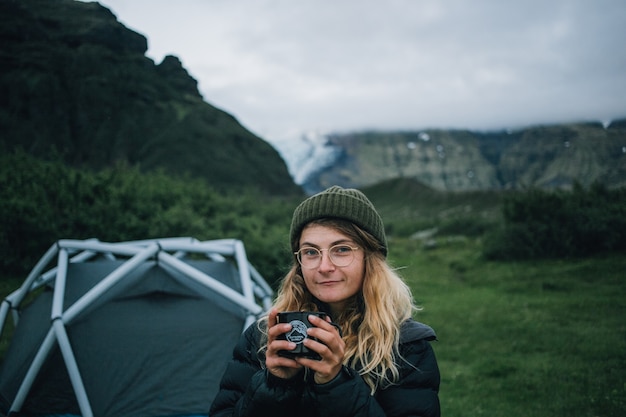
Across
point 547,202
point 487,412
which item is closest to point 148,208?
point 487,412

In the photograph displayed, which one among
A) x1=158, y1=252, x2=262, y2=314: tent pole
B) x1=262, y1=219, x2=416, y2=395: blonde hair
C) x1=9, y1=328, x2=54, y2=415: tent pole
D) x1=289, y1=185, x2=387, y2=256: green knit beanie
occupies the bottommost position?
x1=9, y1=328, x2=54, y2=415: tent pole

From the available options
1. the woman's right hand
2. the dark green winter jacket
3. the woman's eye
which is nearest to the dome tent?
the dark green winter jacket

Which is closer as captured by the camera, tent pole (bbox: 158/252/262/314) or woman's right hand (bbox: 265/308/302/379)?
woman's right hand (bbox: 265/308/302/379)

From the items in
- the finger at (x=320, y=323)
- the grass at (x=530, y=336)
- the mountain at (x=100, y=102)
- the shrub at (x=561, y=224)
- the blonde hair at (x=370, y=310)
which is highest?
the mountain at (x=100, y=102)

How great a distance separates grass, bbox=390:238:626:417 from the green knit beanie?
5.62 metres

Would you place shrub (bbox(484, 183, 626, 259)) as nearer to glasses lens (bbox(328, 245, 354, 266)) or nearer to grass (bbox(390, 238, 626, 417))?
grass (bbox(390, 238, 626, 417))

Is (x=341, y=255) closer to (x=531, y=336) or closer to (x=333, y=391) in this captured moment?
(x=333, y=391)

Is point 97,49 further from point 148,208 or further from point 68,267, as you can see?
point 68,267

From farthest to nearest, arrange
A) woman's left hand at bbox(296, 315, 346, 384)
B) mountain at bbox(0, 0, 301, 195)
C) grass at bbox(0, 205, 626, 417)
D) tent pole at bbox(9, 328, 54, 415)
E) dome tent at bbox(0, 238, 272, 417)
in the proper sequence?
mountain at bbox(0, 0, 301, 195) < grass at bbox(0, 205, 626, 417) < dome tent at bbox(0, 238, 272, 417) < tent pole at bbox(9, 328, 54, 415) < woman's left hand at bbox(296, 315, 346, 384)

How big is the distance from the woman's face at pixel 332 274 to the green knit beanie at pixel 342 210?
9 centimetres

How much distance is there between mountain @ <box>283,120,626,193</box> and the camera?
16531 millimetres

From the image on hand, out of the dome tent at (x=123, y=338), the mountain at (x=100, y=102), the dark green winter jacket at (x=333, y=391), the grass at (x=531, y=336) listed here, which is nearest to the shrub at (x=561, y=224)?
the grass at (x=531, y=336)

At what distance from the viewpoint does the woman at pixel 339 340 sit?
195 centimetres

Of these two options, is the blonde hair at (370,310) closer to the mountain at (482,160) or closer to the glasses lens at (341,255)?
the glasses lens at (341,255)
